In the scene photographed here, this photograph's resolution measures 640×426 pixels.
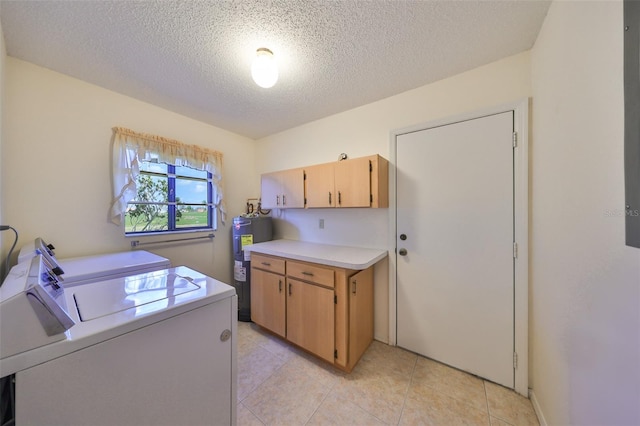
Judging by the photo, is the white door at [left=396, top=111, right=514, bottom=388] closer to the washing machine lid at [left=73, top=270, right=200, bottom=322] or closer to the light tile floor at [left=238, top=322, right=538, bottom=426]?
the light tile floor at [left=238, top=322, right=538, bottom=426]

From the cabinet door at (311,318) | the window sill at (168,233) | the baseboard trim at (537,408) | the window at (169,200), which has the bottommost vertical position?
the baseboard trim at (537,408)

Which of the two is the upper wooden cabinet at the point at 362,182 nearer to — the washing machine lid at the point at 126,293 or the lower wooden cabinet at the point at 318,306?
the lower wooden cabinet at the point at 318,306

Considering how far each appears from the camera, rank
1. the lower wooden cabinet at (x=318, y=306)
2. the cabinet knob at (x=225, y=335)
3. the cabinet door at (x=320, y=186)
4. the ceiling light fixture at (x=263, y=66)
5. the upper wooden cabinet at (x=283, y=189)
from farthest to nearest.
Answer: the upper wooden cabinet at (x=283, y=189), the cabinet door at (x=320, y=186), the lower wooden cabinet at (x=318, y=306), the ceiling light fixture at (x=263, y=66), the cabinet knob at (x=225, y=335)

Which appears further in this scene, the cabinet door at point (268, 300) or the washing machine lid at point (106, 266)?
the cabinet door at point (268, 300)

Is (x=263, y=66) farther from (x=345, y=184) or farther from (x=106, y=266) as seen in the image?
(x=106, y=266)

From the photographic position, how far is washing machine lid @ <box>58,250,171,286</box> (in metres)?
1.38

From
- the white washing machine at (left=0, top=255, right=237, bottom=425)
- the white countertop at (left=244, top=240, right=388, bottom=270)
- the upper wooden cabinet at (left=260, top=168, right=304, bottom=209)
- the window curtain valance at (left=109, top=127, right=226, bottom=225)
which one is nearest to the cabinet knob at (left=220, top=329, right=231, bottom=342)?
the white washing machine at (left=0, top=255, right=237, bottom=425)

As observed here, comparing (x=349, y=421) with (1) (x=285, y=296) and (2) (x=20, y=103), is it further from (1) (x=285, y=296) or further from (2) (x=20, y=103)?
(2) (x=20, y=103)

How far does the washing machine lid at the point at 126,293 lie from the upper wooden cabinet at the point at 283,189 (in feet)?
4.83

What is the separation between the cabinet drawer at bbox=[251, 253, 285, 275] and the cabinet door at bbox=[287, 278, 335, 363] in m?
0.16

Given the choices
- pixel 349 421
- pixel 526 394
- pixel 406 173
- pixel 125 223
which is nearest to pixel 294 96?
pixel 406 173

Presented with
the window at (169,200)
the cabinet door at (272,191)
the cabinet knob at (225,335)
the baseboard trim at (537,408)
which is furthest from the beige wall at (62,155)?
the baseboard trim at (537,408)

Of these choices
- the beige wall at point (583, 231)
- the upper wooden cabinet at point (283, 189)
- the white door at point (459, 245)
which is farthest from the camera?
the upper wooden cabinet at point (283, 189)

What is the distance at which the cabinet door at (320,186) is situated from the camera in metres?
2.20
